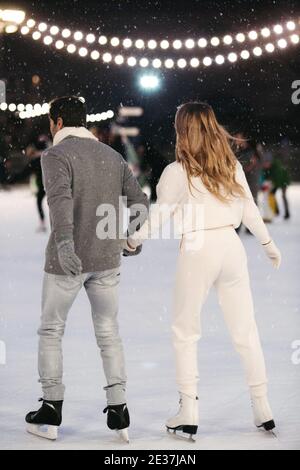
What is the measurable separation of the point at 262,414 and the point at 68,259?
96 cm

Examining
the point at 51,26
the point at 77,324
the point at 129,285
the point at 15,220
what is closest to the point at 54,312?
the point at 77,324

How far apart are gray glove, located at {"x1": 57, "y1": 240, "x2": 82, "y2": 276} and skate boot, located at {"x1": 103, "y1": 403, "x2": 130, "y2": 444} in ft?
1.88

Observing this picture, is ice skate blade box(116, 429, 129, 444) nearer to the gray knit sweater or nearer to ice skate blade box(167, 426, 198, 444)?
ice skate blade box(167, 426, 198, 444)

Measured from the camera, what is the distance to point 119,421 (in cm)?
382

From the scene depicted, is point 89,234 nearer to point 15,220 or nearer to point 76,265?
point 76,265

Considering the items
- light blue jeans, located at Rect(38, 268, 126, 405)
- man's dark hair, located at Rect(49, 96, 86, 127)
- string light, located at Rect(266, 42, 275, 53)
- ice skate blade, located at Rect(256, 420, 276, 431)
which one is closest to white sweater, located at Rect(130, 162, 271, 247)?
light blue jeans, located at Rect(38, 268, 126, 405)

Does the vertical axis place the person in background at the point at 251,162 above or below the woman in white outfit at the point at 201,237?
above

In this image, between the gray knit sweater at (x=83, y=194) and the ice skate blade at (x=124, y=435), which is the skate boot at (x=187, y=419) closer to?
the ice skate blade at (x=124, y=435)

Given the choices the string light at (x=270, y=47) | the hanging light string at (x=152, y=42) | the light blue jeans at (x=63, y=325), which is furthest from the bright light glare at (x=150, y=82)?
the light blue jeans at (x=63, y=325)

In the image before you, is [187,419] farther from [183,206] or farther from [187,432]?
[183,206]

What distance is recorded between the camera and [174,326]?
3877mm

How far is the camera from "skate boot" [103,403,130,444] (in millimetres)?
3812

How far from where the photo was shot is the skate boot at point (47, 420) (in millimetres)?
3838

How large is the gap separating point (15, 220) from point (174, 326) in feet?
42.6
